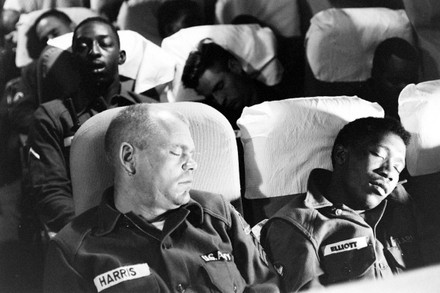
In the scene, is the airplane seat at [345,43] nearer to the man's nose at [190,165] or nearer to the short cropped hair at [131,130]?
the man's nose at [190,165]

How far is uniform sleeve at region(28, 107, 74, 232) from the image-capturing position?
2338 millimetres

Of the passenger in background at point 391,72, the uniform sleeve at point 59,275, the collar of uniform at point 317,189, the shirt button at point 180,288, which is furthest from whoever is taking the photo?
the passenger in background at point 391,72

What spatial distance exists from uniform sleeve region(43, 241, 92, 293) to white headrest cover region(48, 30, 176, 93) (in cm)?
62

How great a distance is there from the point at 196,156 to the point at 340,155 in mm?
629

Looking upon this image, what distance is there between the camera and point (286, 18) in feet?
8.97

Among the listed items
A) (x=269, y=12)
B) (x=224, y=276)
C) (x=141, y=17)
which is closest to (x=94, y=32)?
(x=141, y=17)

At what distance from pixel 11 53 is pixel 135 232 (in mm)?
717

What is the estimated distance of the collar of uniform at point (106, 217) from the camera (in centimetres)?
232

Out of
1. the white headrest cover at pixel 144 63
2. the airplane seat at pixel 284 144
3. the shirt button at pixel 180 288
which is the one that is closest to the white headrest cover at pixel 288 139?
the airplane seat at pixel 284 144

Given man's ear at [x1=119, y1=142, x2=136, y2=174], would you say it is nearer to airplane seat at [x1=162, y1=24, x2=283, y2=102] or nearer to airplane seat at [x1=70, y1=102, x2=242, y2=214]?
airplane seat at [x1=70, y1=102, x2=242, y2=214]

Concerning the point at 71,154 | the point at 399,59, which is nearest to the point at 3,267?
the point at 71,154

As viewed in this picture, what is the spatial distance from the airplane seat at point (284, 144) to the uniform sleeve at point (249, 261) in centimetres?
11

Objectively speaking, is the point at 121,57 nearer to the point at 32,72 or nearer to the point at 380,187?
the point at 32,72

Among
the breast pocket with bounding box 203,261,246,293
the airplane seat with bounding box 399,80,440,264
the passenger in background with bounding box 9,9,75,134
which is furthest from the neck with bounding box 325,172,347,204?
the passenger in background with bounding box 9,9,75,134
